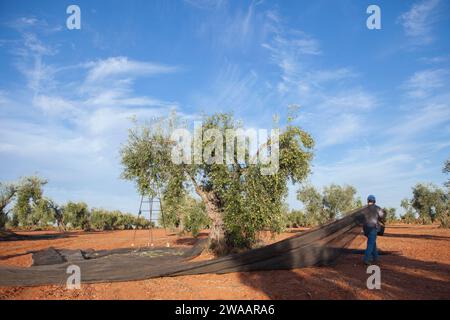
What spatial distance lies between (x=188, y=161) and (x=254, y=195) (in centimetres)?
378

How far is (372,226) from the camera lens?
11.0 meters

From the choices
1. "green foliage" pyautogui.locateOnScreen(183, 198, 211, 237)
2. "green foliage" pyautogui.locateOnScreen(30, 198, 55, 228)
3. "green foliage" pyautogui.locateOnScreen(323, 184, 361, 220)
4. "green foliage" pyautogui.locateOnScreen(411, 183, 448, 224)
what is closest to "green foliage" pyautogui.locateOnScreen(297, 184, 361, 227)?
"green foliage" pyautogui.locateOnScreen(323, 184, 361, 220)

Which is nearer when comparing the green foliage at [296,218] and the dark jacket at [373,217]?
the dark jacket at [373,217]

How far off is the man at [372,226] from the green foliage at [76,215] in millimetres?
53957

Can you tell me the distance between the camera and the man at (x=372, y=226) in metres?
11.0

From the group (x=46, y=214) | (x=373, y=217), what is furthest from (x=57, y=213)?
(x=373, y=217)

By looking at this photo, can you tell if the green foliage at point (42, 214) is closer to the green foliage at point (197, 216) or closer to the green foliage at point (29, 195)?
the green foliage at point (29, 195)

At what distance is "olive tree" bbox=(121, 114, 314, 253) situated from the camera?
44.7ft
